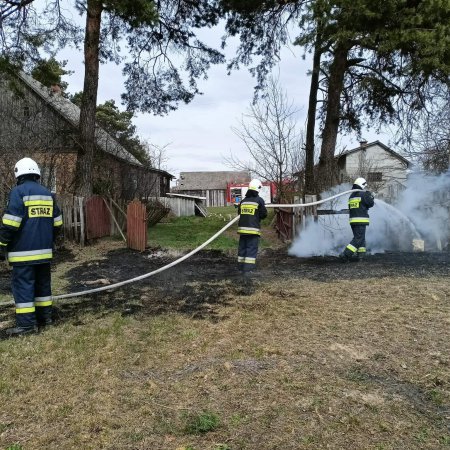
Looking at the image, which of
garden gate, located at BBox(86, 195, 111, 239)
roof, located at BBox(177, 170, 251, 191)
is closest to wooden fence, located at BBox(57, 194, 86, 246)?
garden gate, located at BBox(86, 195, 111, 239)

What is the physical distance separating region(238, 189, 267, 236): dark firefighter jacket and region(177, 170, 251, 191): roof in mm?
59056

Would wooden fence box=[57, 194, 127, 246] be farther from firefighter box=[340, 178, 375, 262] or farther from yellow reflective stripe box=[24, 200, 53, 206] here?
yellow reflective stripe box=[24, 200, 53, 206]

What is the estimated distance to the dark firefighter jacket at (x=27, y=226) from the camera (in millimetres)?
4707

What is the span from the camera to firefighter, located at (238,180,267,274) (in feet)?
24.4

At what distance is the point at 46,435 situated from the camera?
277 cm

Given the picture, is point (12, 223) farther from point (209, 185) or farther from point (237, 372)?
point (209, 185)

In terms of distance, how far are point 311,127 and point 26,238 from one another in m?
12.8

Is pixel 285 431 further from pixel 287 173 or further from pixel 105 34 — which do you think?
pixel 105 34

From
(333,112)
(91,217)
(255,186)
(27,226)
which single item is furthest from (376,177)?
(27,226)

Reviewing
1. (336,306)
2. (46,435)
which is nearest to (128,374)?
(46,435)

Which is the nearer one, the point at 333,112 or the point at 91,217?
the point at 91,217

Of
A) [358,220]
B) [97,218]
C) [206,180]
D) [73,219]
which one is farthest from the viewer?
[206,180]

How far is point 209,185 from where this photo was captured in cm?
6812

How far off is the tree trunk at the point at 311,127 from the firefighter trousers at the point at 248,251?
6.86 meters
